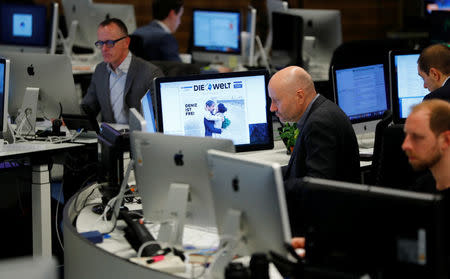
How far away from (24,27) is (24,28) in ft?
0.05

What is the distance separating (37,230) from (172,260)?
6.44 feet

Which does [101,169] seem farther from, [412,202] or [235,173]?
[412,202]

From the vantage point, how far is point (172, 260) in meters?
2.92

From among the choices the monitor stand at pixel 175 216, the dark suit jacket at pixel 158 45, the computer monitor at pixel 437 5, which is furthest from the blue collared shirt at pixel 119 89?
the computer monitor at pixel 437 5

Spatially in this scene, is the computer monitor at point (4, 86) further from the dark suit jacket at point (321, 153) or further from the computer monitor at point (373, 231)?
the computer monitor at point (373, 231)

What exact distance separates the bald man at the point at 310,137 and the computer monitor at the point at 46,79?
178 centimetres

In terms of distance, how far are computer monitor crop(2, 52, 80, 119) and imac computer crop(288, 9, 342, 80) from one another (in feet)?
11.2

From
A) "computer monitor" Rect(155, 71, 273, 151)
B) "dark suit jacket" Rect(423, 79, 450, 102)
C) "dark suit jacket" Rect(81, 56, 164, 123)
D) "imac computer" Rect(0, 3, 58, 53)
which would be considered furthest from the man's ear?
"imac computer" Rect(0, 3, 58, 53)

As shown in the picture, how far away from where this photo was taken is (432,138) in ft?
9.10

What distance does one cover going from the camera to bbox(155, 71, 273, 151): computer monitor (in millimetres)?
4156

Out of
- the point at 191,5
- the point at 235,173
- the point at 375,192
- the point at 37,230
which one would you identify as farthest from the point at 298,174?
the point at 191,5

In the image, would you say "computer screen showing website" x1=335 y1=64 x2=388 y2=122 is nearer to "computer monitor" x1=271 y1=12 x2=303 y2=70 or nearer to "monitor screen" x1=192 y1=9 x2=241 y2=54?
"computer monitor" x1=271 y1=12 x2=303 y2=70

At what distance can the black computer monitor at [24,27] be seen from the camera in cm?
822

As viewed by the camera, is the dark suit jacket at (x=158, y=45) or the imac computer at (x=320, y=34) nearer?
the dark suit jacket at (x=158, y=45)
